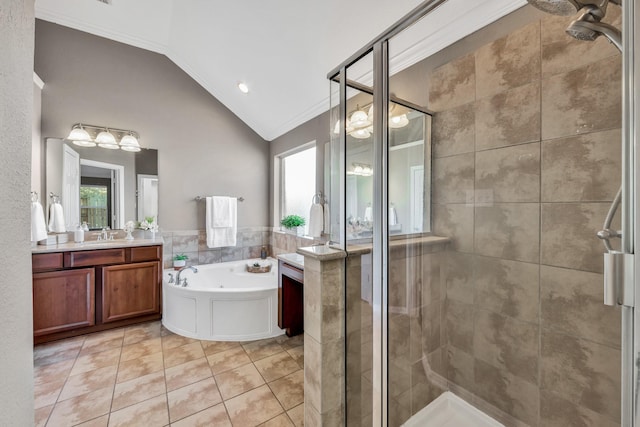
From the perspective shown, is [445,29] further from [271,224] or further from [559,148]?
[271,224]

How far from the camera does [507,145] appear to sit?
4.83 ft

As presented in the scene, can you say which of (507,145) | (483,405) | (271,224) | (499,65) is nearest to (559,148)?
(507,145)

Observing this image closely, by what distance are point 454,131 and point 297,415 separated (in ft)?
6.85

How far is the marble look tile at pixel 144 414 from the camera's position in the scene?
1555 mm

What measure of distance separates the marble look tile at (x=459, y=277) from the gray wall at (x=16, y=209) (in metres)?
1.94

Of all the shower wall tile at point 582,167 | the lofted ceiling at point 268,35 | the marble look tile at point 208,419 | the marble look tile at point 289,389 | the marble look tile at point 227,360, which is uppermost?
the lofted ceiling at point 268,35

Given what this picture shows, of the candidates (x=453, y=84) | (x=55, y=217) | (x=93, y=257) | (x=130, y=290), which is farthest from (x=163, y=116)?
(x=453, y=84)

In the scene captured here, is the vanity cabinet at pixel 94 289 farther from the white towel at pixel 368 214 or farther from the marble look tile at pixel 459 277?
the marble look tile at pixel 459 277

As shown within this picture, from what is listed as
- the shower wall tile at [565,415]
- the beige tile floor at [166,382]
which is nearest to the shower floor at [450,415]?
the shower wall tile at [565,415]

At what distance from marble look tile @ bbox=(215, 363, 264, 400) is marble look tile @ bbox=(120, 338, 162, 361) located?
83 centimetres

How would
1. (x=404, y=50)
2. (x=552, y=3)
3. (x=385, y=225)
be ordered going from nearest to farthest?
(x=552, y=3) < (x=385, y=225) < (x=404, y=50)

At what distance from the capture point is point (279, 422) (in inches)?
62.0

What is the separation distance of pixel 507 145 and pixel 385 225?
35.3 inches

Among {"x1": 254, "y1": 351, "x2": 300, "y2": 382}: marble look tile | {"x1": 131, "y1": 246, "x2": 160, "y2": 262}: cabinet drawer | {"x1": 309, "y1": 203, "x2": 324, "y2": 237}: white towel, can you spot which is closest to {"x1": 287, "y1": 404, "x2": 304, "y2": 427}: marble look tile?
{"x1": 254, "y1": 351, "x2": 300, "y2": 382}: marble look tile
